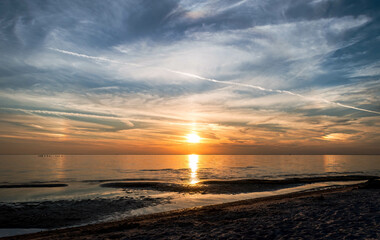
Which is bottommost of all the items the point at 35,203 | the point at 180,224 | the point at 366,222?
the point at 35,203

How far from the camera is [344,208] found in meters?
16.0

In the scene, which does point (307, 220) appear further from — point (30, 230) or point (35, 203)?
point (35, 203)

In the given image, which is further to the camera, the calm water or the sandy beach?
the calm water

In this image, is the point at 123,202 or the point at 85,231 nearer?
the point at 85,231

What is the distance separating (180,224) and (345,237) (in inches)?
326

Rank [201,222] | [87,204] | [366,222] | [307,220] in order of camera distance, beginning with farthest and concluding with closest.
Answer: [87,204] < [201,222] < [307,220] < [366,222]

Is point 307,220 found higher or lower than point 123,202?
higher

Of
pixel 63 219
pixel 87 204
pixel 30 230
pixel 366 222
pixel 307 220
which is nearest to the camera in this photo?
pixel 366 222

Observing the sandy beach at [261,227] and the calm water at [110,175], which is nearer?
the sandy beach at [261,227]

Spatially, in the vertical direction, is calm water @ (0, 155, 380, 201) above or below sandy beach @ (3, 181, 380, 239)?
below

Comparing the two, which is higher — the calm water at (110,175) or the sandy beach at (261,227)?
the sandy beach at (261,227)

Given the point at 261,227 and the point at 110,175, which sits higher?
the point at 261,227

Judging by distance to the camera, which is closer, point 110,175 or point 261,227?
point 261,227

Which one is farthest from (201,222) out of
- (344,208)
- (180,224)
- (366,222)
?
(344,208)
